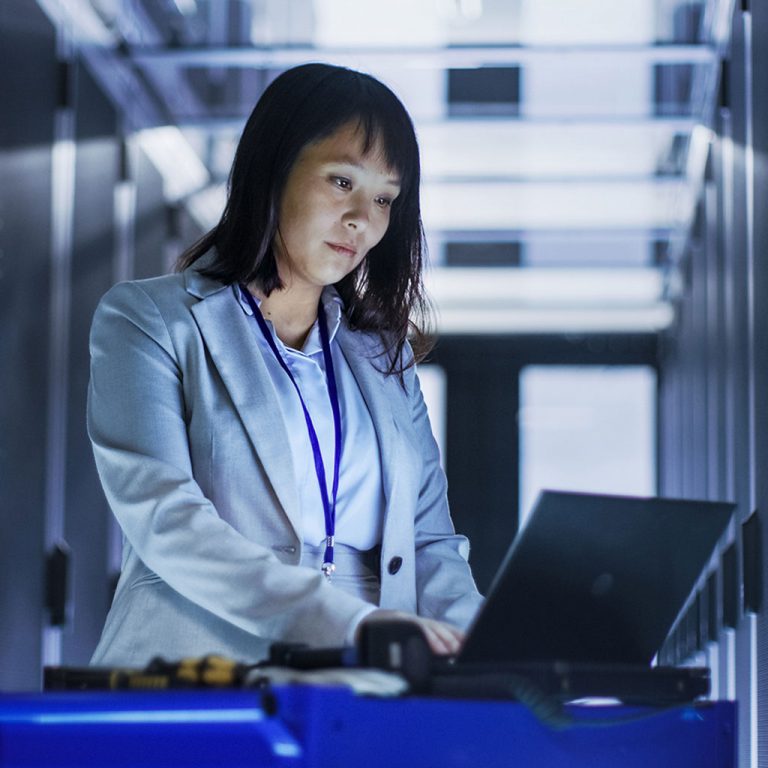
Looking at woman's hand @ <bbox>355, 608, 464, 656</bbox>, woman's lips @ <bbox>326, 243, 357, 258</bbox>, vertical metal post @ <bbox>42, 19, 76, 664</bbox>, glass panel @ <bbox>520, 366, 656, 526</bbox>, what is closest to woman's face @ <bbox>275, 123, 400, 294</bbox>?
woman's lips @ <bbox>326, 243, 357, 258</bbox>

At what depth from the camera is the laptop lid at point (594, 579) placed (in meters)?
1.52

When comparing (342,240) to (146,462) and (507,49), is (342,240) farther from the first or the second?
(507,49)

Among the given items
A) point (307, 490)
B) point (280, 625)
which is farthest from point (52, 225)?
point (280, 625)

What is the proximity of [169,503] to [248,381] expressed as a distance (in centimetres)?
27

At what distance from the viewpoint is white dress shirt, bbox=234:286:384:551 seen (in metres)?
2.13

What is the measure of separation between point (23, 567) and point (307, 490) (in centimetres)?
219

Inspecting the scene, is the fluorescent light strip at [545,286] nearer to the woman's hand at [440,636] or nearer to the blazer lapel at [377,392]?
the blazer lapel at [377,392]

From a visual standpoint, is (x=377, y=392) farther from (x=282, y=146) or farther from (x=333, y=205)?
(x=282, y=146)

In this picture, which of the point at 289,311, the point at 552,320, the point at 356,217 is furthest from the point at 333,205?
the point at 552,320

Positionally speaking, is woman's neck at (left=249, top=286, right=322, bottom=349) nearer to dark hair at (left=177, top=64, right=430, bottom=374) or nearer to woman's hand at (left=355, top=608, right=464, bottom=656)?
dark hair at (left=177, top=64, right=430, bottom=374)

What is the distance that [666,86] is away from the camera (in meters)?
5.76

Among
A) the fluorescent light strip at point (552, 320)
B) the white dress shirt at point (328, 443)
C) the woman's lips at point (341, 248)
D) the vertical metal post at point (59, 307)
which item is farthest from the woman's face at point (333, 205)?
the fluorescent light strip at point (552, 320)

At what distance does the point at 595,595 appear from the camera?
1.64m

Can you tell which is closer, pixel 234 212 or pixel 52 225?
pixel 234 212
